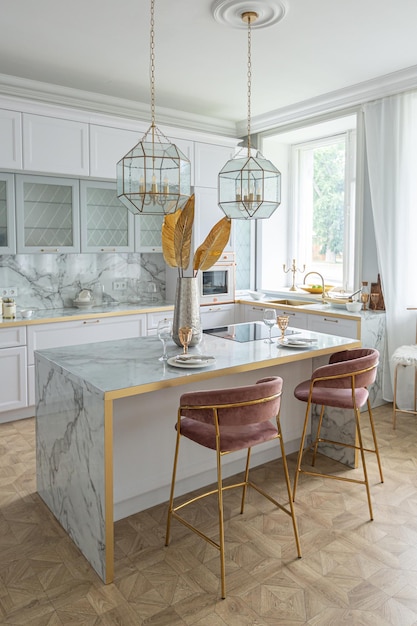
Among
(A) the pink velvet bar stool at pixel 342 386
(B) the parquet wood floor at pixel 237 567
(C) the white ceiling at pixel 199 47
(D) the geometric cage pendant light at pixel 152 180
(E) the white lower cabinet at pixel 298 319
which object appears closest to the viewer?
(B) the parquet wood floor at pixel 237 567

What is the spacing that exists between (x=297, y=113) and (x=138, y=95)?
165 cm

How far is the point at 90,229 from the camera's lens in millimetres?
4957

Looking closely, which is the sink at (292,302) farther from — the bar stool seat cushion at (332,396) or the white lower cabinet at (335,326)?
the bar stool seat cushion at (332,396)

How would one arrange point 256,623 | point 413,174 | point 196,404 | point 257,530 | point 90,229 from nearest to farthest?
point 256,623 < point 196,404 < point 257,530 < point 413,174 < point 90,229

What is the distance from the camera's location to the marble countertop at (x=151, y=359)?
2459 mm

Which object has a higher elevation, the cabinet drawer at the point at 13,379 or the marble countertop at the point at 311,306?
the marble countertop at the point at 311,306

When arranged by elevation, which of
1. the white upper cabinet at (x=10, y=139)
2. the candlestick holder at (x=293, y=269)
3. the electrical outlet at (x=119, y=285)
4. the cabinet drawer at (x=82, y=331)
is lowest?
the cabinet drawer at (x=82, y=331)

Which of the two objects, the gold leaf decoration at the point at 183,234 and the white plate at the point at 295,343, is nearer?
the gold leaf decoration at the point at 183,234

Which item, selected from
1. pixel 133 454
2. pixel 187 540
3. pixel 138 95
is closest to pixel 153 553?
pixel 187 540

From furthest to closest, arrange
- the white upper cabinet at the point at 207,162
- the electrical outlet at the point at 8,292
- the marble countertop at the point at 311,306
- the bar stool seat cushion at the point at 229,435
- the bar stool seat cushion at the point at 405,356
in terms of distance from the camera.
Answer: the white upper cabinet at the point at 207,162 < the electrical outlet at the point at 8,292 < the marble countertop at the point at 311,306 < the bar stool seat cushion at the point at 405,356 < the bar stool seat cushion at the point at 229,435

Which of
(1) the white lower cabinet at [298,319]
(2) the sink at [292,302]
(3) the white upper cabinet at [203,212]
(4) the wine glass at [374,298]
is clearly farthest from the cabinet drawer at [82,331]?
(4) the wine glass at [374,298]

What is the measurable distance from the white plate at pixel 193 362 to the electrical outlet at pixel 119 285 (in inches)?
113

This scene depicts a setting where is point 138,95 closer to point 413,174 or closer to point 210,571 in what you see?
point 413,174

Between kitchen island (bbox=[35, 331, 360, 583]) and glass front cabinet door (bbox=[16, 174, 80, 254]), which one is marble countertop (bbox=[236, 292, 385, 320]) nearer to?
kitchen island (bbox=[35, 331, 360, 583])
